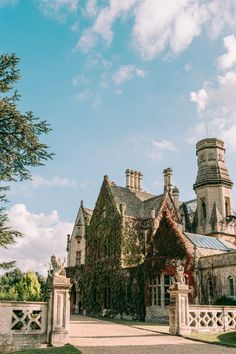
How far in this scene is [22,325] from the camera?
13.5 meters

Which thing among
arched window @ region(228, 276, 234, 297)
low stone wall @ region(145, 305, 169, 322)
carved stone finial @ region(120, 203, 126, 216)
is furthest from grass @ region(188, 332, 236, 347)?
carved stone finial @ region(120, 203, 126, 216)

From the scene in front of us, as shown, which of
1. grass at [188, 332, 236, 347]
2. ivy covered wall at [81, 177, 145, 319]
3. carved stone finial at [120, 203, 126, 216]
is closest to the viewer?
grass at [188, 332, 236, 347]

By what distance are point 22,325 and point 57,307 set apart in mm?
1308

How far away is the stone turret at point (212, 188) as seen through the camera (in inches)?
1712

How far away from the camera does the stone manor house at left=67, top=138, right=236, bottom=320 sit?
1064 inches

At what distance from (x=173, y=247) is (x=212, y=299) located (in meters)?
4.27

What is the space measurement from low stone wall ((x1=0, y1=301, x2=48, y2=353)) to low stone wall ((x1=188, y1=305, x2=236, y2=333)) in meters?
7.12

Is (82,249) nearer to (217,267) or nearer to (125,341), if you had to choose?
(217,267)

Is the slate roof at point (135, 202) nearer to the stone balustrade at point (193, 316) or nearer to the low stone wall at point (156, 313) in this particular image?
the low stone wall at point (156, 313)

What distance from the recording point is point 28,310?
13.5 meters

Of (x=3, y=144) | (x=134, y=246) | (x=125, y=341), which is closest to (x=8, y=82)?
(x=3, y=144)

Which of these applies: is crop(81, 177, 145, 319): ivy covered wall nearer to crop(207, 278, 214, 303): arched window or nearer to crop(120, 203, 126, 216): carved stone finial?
crop(120, 203, 126, 216): carved stone finial

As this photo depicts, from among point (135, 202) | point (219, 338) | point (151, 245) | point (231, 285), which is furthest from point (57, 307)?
point (135, 202)

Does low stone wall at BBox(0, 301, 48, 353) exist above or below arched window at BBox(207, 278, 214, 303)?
below
